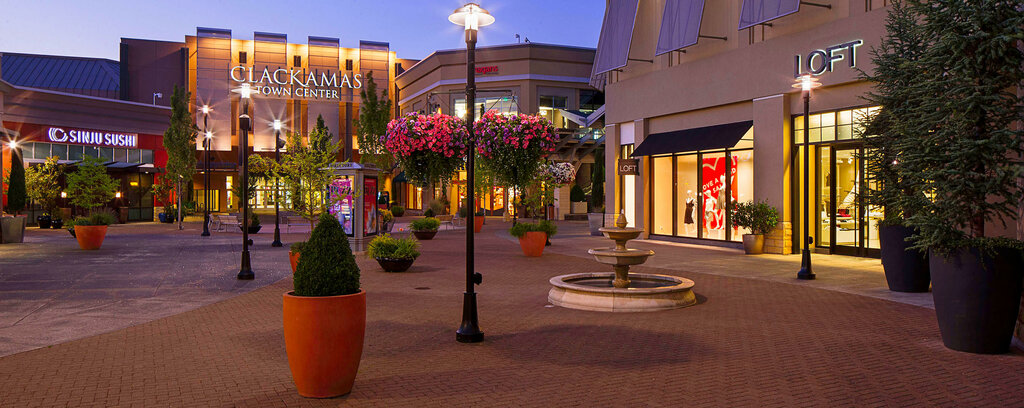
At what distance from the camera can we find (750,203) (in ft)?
69.8

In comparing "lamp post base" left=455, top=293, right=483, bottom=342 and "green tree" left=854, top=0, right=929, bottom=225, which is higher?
"green tree" left=854, top=0, right=929, bottom=225

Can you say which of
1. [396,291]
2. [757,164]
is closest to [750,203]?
[757,164]

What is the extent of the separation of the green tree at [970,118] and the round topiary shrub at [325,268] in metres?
6.43

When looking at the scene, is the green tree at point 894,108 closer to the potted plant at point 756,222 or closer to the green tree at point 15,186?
the potted plant at point 756,222

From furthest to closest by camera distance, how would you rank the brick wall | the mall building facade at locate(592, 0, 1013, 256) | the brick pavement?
the brick wall, the mall building facade at locate(592, 0, 1013, 256), the brick pavement

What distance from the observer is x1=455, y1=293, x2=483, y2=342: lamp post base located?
8664mm

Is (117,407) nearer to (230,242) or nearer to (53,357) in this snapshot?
(53,357)

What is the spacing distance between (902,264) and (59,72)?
79.5 meters

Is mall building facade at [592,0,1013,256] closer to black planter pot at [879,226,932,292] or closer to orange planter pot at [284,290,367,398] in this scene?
black planter pot at [879,226,932,292]

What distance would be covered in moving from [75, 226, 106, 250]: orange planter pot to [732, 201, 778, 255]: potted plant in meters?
20.3

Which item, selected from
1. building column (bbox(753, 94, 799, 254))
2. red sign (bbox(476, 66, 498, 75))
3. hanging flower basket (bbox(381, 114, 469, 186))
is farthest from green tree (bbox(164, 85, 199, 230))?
building column (bbox(753, 94, 799, 254))

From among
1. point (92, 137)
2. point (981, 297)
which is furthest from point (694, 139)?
point (92, 137)

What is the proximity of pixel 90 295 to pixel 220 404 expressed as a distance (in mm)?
8351

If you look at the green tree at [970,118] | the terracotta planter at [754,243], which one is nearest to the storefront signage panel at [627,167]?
the terracotta planter at [754,243]
